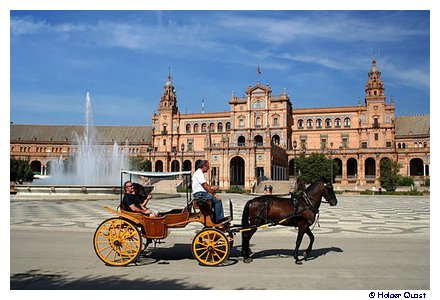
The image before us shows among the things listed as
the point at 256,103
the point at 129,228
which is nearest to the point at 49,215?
the point at 129,228

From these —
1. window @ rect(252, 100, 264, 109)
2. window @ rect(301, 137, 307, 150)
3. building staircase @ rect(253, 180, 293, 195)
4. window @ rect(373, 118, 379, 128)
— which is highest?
window @ rect(252, 100, 264, 109)

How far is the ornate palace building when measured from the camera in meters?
64.1

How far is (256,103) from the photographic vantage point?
79.5 meters

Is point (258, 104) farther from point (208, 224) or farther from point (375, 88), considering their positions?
point (208, 224)

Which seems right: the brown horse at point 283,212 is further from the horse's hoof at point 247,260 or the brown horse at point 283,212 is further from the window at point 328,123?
the window at point 328,123

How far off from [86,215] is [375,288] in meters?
15.3

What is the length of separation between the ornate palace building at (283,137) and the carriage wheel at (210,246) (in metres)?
52.5

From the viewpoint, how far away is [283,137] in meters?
78.9

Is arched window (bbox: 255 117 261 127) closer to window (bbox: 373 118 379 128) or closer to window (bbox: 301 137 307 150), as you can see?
window (bbox: 301 137 307 150)

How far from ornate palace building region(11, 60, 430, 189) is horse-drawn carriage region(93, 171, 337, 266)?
51771 mm

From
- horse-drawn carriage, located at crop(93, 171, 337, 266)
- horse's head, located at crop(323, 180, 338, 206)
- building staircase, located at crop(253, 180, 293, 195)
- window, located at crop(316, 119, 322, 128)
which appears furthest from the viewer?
window, located at crop(316, 119, 322, 128)

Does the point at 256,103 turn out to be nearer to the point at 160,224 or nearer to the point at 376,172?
the point at 376,172

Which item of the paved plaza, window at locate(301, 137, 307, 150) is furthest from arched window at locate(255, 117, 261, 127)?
the paved plaza
